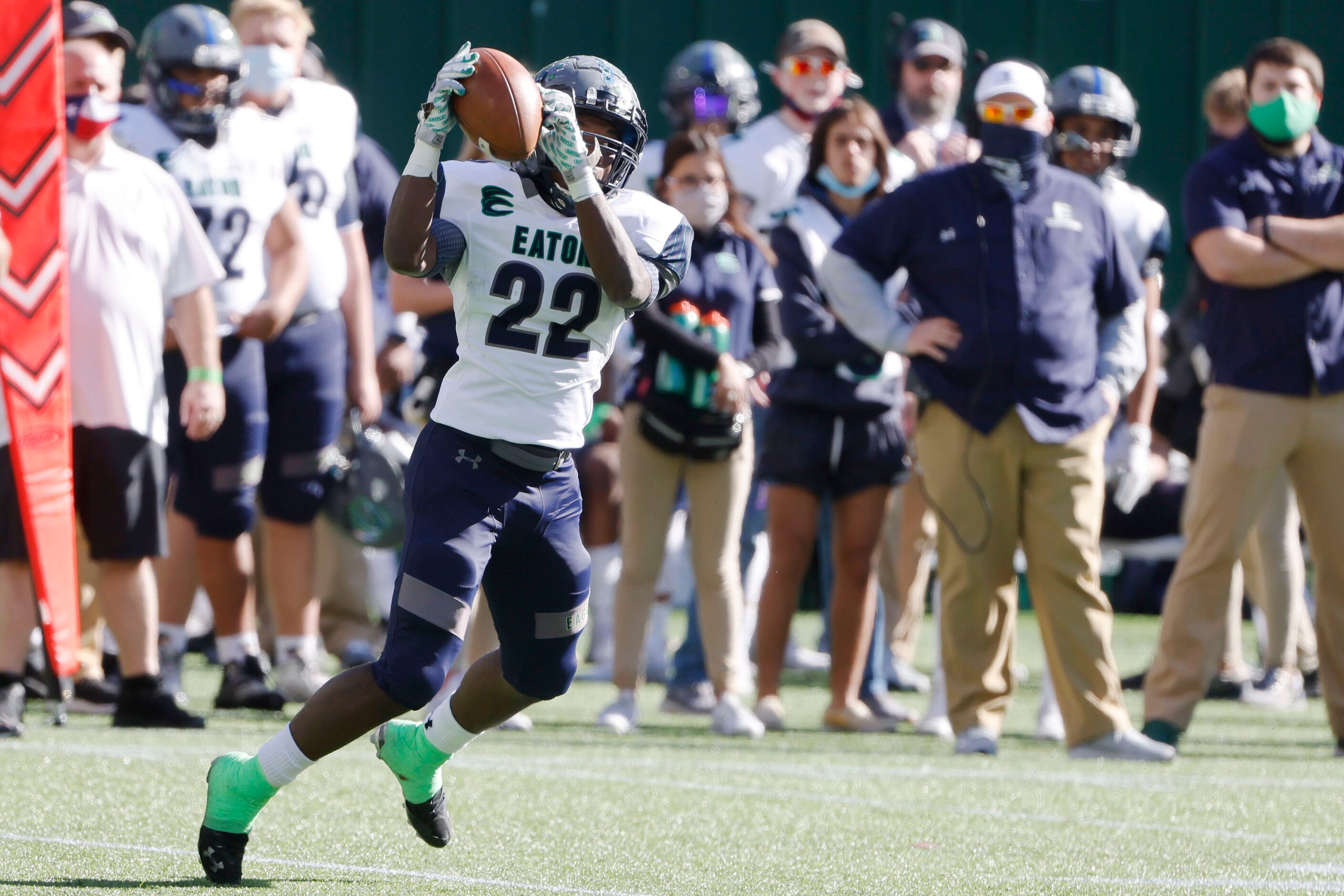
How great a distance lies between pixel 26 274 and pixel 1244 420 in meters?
3.67

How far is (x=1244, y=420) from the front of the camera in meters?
6.28

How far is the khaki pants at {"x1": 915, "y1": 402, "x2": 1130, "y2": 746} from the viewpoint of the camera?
612cm

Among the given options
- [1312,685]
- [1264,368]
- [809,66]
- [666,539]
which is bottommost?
[1312,685]

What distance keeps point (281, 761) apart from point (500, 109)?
1332mm

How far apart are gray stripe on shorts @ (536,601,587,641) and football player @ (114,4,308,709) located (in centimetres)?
269

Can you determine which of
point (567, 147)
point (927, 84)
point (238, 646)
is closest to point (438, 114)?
point (567, 147)

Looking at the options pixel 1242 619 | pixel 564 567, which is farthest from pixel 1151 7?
pixel 564 567

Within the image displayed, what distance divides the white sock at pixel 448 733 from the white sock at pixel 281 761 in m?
0.31

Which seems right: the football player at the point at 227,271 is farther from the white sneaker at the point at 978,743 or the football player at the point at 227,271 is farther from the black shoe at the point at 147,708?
the white sneaker at the point at 978,743

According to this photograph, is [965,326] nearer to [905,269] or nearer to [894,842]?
[905,269]

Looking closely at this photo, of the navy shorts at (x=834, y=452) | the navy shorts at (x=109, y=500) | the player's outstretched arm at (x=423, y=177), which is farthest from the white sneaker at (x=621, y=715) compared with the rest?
the player's outstretched arm at (x=423, y=177)

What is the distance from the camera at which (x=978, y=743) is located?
20.4ft

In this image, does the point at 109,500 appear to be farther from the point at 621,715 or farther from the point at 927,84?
the point at 927,84

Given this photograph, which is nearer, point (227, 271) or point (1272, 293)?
point (1272, 293)
